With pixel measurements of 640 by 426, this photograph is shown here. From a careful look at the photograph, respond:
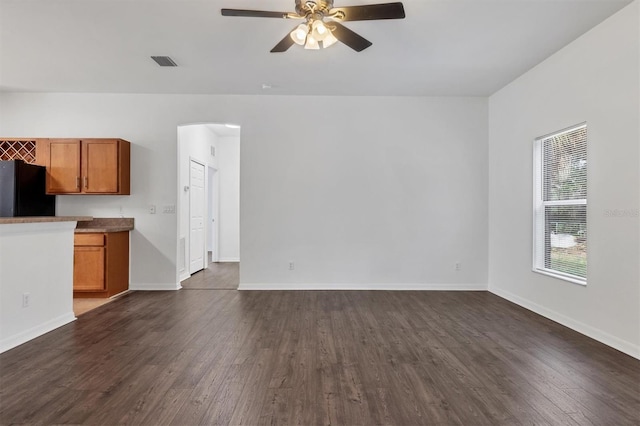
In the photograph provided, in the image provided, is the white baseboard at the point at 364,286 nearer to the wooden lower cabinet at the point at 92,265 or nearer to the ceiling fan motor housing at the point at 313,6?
the wooden lower cabinet at the point at 92,265

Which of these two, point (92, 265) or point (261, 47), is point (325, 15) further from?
point (92, 265)

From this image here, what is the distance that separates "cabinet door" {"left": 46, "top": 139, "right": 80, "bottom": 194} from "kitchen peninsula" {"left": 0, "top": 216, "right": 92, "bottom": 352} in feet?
4.92

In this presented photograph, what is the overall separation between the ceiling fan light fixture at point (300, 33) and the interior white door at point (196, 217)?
13.4ft

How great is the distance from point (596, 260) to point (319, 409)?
9.60ft

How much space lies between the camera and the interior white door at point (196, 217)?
6.23 meters

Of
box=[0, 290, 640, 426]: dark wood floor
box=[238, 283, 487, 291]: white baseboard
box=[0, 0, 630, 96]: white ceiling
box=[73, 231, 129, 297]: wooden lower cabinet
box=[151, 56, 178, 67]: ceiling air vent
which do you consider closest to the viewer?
box=[0, 290, 640, 426]: dark wood floor

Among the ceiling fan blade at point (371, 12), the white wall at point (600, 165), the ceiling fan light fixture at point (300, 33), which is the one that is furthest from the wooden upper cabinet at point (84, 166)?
the white wall at point (600, 165)

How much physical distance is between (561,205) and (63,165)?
6.36 meters

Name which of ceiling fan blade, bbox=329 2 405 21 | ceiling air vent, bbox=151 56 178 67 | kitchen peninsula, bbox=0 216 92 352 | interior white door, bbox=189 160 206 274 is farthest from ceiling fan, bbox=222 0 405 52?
interior white door, bbox=189 160 206 274

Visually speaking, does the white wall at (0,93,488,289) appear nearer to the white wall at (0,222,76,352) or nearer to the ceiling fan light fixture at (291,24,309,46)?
the white wall at (0,222,76,352)

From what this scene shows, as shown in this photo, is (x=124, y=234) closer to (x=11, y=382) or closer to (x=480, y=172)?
(x=11, y=382)

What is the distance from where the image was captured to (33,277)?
10.3 ft

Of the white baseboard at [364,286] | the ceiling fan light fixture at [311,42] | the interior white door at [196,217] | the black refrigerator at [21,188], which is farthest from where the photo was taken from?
the interior white door at [196,217]

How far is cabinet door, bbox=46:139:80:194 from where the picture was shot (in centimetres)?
477
